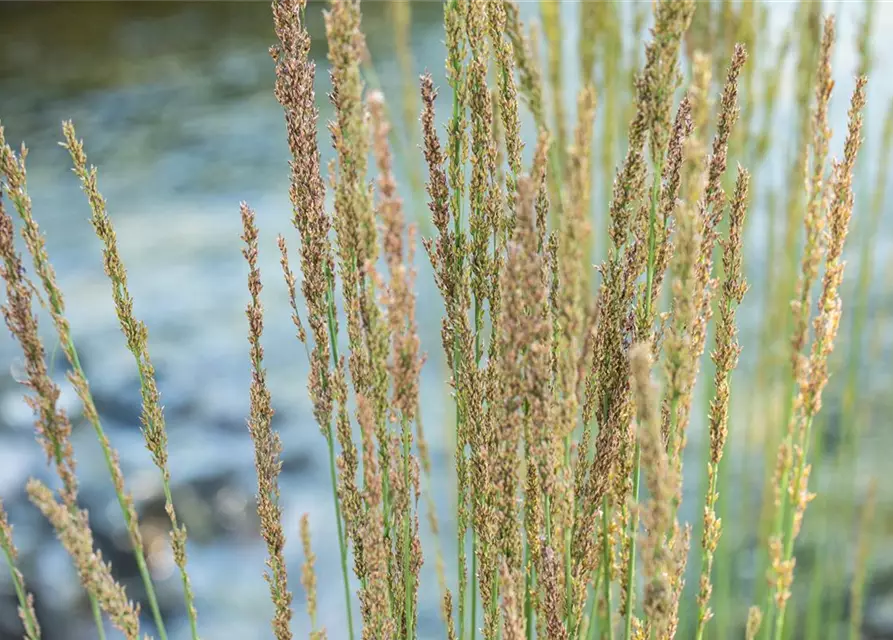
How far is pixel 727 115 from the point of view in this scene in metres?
1.11

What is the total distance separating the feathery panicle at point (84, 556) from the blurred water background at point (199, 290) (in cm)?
112

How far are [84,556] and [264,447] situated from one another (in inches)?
12.7

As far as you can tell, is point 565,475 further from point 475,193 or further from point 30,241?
point 30,241

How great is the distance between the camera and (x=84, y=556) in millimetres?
1073

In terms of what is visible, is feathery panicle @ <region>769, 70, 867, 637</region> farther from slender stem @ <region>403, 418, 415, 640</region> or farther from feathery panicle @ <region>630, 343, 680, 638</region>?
slender stem @ <region>403, 418, 415, 640</region>

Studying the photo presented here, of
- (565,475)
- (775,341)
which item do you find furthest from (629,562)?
(775,341)

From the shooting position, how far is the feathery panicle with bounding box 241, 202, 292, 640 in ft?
4.35

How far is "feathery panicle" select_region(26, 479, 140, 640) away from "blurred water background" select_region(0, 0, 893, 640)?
3.69ft

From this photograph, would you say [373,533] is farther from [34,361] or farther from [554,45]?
[554,45]

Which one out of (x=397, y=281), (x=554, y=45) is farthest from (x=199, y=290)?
(x=397, y=281)

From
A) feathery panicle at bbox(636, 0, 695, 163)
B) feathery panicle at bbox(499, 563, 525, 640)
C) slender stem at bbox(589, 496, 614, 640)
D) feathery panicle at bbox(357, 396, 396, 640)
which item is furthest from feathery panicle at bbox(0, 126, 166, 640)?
feathery panicle at bbox(636, 0, 695, 163)

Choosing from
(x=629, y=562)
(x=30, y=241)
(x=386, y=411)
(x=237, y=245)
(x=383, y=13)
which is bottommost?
(x=629, y=562)

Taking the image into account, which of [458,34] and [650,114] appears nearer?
[650,114]

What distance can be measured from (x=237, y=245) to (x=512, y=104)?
539 centimetres
